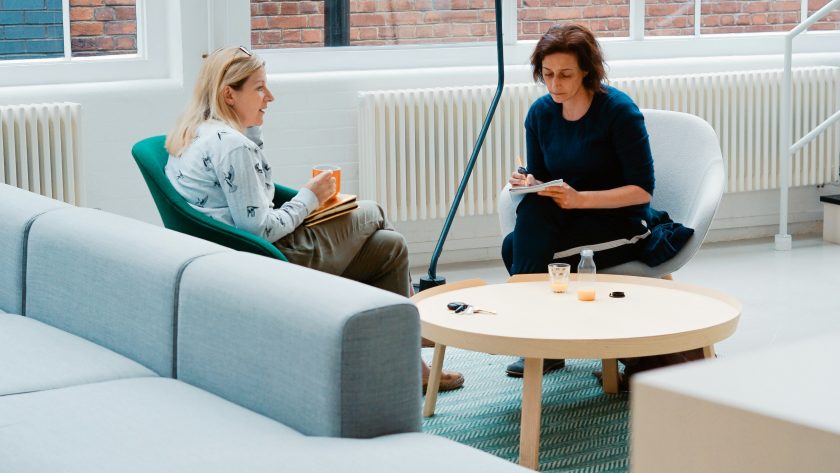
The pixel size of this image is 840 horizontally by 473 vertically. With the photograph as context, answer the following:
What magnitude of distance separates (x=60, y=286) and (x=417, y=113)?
2940 mm

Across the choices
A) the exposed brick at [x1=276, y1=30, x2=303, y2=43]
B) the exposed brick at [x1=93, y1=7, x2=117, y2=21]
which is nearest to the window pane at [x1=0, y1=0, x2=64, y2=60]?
the exposed brick at [x1=93, y1=7, x2=117, y2=21]

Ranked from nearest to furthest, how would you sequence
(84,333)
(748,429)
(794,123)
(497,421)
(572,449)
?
(748,429) < (84,333) < (572,449) < (497,421) < (794,123)

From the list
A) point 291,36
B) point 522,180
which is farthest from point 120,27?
point 522,180

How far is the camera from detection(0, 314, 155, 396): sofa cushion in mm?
2320

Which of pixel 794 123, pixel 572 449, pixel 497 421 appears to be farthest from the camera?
pixel 794 123

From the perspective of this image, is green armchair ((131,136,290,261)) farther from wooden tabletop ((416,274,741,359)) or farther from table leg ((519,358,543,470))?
table leg ((519,358,543,470))

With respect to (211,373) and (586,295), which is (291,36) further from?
(211,373)

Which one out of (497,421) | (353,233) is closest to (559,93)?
(353,233)

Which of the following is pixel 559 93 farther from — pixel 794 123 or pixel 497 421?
pixel 794 123

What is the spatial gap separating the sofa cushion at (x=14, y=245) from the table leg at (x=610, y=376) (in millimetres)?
1630

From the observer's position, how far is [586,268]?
3641mm

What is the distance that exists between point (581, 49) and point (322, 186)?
3.13 feet

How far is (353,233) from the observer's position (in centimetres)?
378

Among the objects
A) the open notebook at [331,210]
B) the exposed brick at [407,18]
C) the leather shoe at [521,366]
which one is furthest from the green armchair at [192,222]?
the exposed brick at [407,18]
